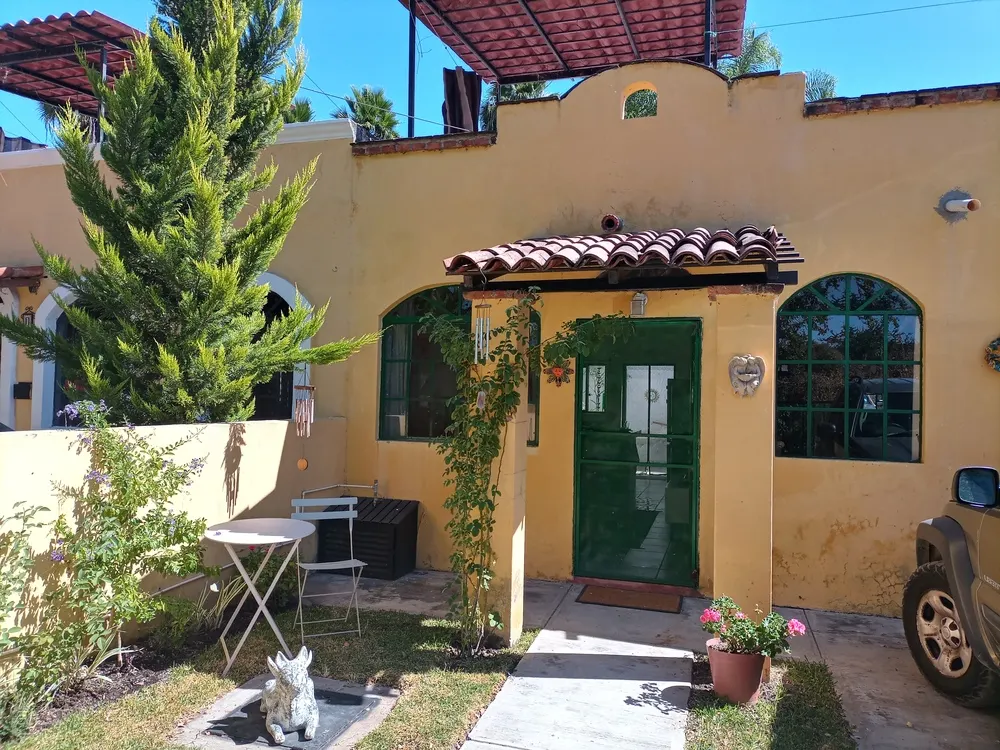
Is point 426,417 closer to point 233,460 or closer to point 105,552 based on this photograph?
point 233,460

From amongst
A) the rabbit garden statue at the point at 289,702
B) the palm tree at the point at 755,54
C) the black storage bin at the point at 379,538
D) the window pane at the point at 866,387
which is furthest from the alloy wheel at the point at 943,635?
the palm tree at the point at 755,54

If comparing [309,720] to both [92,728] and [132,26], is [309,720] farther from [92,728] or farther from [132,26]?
[132,26]

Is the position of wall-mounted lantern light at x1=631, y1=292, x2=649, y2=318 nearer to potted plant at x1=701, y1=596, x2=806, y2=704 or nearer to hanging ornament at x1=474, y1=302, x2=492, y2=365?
hanging ornament at x1=474, y1=302, x2=492, y2=365

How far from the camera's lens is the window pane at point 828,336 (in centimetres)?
617

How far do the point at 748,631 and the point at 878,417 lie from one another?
2.94m

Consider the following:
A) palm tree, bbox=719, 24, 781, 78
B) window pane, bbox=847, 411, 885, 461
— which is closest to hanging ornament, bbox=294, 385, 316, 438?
window pane, bbox=847, 411, 885, 461

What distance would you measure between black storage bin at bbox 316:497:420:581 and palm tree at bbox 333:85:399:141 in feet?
32.7

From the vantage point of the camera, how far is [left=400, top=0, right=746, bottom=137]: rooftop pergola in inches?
347

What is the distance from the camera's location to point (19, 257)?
8.77m

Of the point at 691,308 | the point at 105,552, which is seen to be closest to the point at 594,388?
the point at 691,308

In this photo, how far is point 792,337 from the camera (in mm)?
6301

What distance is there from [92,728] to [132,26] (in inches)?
375

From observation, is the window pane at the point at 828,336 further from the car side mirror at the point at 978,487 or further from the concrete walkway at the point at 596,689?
the concrete walkway at the point at 596,689

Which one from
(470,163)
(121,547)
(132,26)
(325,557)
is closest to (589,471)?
(325,557)
